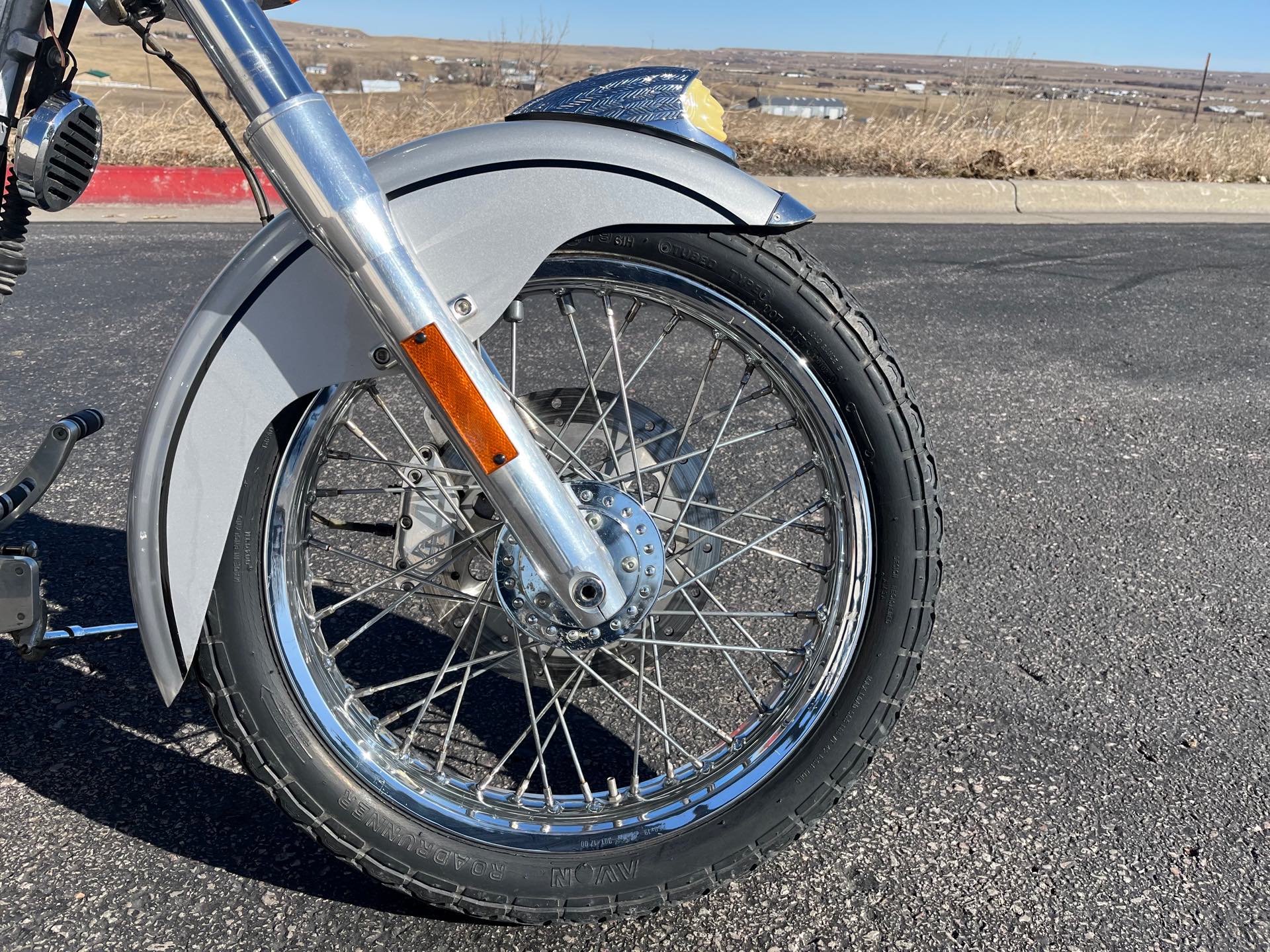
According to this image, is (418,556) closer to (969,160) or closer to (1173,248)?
(1173,248)

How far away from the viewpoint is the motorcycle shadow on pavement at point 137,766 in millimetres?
1826

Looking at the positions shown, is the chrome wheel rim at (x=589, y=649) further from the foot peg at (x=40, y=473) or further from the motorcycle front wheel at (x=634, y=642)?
the foot peg at (x=40, y=473)

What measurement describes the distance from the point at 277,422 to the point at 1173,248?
7520 mm

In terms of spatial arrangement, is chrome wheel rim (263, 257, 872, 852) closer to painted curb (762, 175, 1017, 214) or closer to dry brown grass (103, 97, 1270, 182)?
painted curb (762, 175, 1017, 214)

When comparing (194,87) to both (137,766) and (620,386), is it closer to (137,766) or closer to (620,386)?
(620,386)

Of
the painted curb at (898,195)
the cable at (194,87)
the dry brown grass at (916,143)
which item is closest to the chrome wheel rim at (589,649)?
the cable at (194,87)

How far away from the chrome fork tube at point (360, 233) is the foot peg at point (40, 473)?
2.62ft

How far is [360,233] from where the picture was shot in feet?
4.50

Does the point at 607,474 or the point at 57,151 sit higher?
the point at 57,151

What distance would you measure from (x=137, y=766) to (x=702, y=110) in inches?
63.1

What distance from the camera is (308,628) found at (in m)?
1.62

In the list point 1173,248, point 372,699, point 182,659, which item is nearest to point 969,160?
point 1173,248

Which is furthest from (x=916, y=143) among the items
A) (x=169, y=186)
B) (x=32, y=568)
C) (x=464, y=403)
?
(x=32, y=568)

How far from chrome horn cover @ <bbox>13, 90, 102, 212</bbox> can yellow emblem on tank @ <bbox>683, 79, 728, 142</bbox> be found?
0.89 meters
